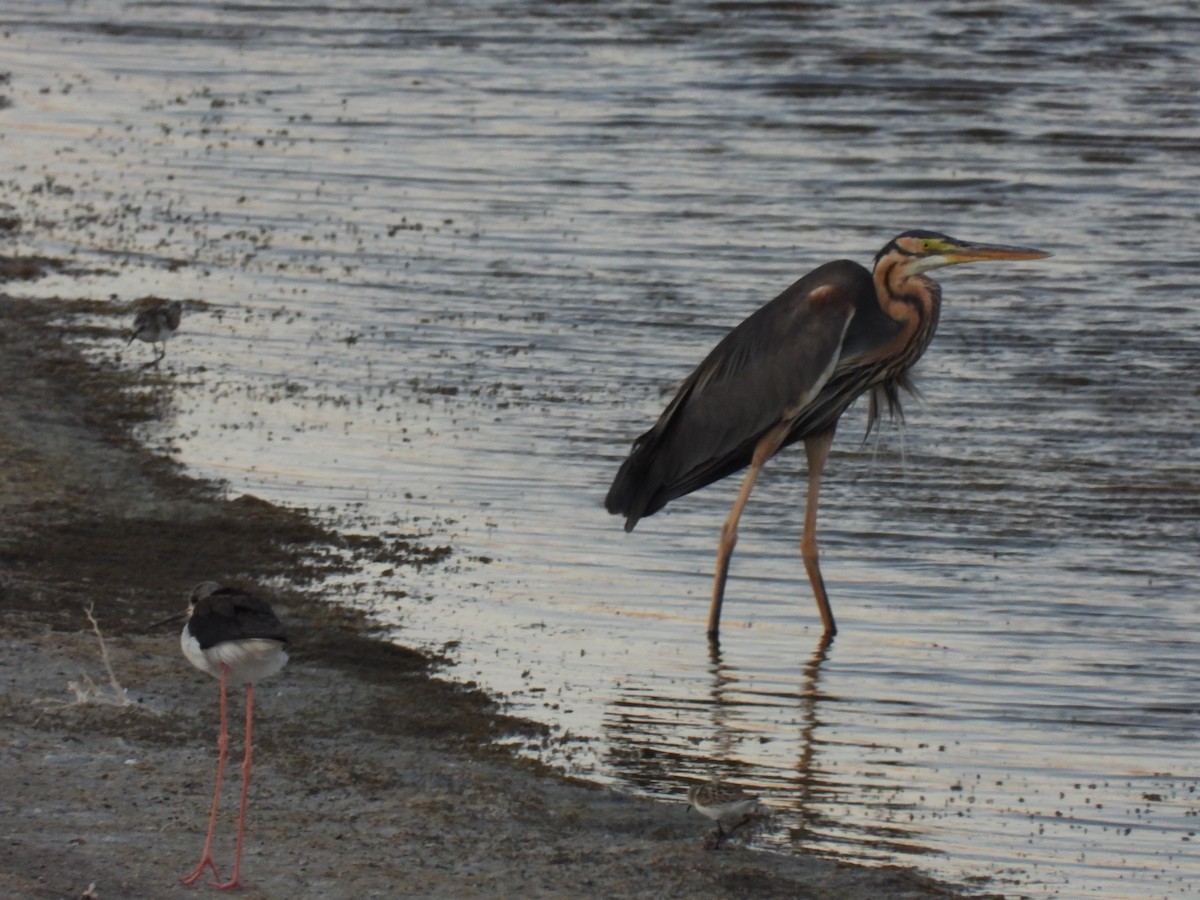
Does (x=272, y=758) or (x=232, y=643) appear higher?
(x=232, y=643)

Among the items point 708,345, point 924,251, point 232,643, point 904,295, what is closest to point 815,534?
point 904,295

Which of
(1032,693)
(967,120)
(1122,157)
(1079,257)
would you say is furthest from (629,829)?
(967,120)

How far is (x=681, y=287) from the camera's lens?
14.3 metres

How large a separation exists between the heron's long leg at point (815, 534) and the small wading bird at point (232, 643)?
330cm

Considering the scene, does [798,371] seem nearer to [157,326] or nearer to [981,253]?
[981,253]

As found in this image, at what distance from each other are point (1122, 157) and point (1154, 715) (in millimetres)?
10778

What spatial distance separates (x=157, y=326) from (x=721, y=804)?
6.42 metres

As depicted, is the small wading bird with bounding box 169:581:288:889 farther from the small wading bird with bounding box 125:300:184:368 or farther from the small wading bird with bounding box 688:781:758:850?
the small wading bird with bounding box 125:300:184:368

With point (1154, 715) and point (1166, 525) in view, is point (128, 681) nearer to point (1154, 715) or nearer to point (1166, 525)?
point (1154, 715)

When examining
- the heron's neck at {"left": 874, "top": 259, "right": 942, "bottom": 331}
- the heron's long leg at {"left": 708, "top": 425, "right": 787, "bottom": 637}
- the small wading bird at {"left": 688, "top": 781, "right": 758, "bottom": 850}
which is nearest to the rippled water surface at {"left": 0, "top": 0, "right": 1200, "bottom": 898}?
the heron's long leg at {"left": 708, "top": 425, "right": 787, "bottom": 637}

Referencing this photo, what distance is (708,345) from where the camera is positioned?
12961mm

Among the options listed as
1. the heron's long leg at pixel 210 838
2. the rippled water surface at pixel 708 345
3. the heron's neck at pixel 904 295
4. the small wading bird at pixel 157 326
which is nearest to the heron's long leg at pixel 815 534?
the rippled water surface at pixel 708 345

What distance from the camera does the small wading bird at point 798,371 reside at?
943cm

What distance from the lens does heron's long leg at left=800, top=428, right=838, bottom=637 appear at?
886 centimetres
